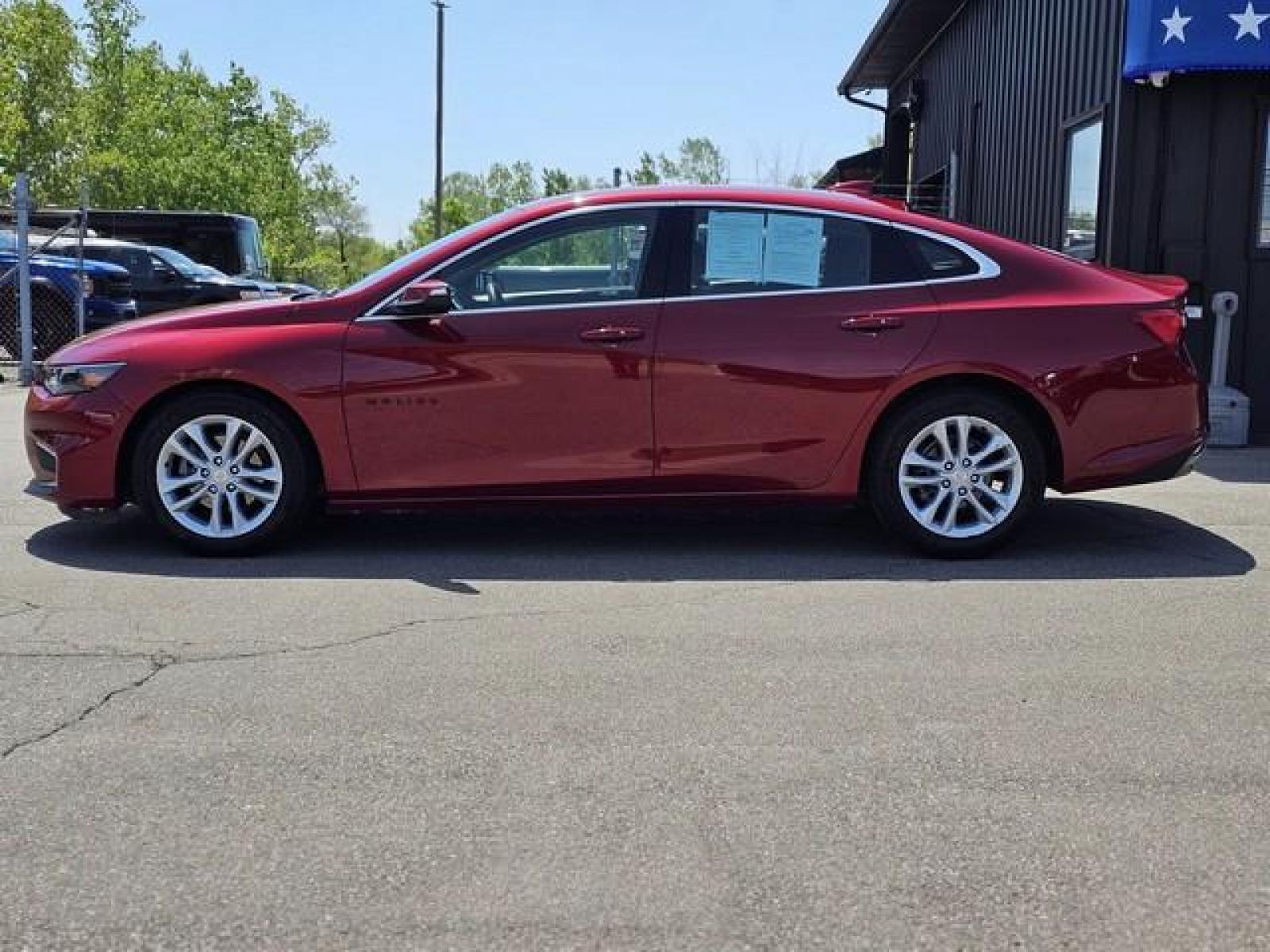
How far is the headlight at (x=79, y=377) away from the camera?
226 inches

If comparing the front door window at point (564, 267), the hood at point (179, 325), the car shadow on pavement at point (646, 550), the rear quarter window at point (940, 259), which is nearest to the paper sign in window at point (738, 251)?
the front door window at point (564, 267)

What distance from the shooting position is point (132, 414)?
572 centimetres

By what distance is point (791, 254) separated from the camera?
5859mm

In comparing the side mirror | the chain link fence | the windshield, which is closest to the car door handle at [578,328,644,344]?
the side mirror

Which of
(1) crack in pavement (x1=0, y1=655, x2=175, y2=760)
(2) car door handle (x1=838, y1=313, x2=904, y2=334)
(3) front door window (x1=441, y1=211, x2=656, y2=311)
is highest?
(3) front door window (x1=441, y1=211, x2=656, y2=311)

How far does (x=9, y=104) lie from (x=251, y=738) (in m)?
34.2

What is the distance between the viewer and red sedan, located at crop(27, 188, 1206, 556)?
570 cm

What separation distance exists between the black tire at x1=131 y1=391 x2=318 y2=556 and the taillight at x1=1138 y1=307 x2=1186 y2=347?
366 cm

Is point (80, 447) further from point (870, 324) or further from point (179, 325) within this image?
point (870, 324)

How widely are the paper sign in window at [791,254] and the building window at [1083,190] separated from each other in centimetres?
537

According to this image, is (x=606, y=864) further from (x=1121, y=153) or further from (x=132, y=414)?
(x=1121, y=153)

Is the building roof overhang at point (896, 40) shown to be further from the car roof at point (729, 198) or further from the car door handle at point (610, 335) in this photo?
the car door handle at point (610, 335)

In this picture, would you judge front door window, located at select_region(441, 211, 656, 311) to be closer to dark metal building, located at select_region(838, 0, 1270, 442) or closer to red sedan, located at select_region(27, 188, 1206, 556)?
red sedan, located at select_region(27, 188, 1206, 556)

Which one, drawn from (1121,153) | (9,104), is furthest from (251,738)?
(9,104)
